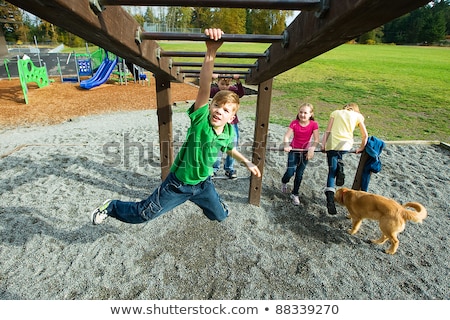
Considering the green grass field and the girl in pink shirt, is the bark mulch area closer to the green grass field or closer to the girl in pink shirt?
the green grass field

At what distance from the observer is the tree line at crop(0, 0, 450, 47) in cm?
4270

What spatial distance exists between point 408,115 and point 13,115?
1211 cm

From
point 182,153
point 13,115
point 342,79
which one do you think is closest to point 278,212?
point 182,153

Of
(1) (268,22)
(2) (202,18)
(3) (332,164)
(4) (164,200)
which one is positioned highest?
(2) (202,18)

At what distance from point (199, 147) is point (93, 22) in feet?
3.58

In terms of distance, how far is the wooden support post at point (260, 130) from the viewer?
3.07 meters

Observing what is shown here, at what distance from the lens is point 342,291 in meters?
2.35

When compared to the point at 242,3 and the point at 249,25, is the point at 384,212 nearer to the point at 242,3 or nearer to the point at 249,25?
the point at 242,3

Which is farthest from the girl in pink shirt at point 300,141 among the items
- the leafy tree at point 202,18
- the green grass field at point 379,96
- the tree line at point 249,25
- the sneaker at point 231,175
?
the leafy tree at point 202,18

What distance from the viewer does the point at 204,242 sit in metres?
2.86

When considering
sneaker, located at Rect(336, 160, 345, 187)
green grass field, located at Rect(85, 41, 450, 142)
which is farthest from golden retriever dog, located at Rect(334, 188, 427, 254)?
green grass field, located at Rect(85, 41, 450, 142)

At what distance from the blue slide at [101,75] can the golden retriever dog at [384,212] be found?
40.3 feet

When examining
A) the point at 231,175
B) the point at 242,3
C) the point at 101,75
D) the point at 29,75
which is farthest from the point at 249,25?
the point at 242,3

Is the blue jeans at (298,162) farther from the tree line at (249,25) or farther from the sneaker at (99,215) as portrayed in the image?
the tree line at (249,25)
